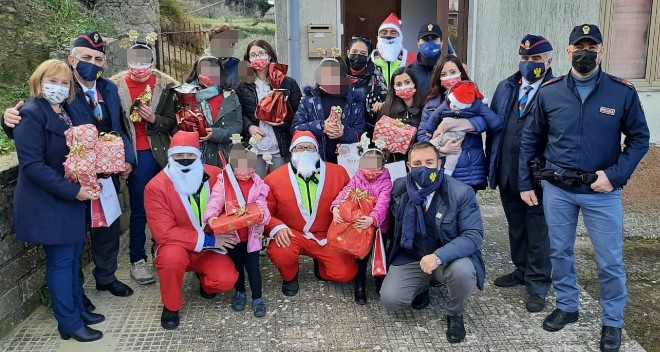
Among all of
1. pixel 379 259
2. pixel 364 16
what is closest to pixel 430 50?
pixel 379 259

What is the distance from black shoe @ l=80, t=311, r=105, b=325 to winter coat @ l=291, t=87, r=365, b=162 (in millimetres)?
2025

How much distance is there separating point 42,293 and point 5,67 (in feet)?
9.07

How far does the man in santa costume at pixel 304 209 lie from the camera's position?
453cm

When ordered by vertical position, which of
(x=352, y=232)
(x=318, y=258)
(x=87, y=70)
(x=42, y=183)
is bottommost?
(x=318, y=258)

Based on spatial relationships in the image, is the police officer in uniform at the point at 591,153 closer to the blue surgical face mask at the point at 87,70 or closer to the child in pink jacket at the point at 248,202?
the child in pink jacket at the point at 248,202

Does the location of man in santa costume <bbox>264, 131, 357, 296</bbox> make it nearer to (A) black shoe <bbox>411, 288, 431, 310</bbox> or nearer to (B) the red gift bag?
(B) the red gift bag

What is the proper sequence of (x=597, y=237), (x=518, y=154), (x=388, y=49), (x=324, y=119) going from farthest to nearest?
(x=388, y=49), (x=324, y=119), (x=518, y=154), (x=597, y=237)

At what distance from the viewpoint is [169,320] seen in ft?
13.5

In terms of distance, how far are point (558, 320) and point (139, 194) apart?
3.33m

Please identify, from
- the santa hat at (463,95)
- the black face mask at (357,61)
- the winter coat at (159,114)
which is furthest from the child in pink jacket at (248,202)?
the santa hat at (463,95)

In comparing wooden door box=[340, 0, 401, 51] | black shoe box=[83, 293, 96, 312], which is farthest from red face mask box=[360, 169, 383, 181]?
wooden door box=[340, 0, 401, 51]

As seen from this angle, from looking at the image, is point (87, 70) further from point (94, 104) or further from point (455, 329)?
point (455, 329)

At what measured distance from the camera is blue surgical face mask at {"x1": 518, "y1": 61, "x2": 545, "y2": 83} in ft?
13.8

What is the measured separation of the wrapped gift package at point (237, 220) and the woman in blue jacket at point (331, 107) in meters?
0.89
